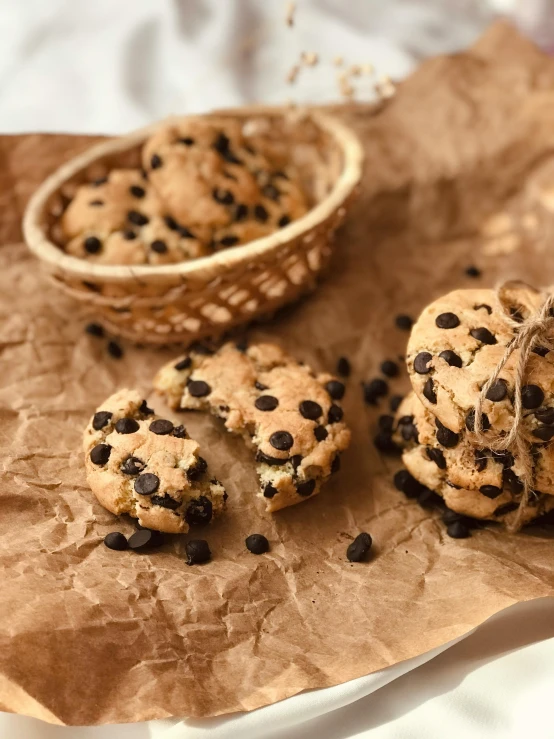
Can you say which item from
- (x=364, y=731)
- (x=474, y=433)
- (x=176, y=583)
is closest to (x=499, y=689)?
(x=364, y=731)

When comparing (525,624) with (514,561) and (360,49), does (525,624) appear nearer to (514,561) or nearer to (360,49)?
(514,561)

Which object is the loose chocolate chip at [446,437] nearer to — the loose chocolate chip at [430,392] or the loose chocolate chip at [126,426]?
the loose chocolate chip at [430,392]

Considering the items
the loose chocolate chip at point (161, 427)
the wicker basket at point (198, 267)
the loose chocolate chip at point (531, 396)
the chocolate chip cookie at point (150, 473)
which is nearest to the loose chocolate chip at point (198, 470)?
the chocolate chip cookie at point (150, 473)

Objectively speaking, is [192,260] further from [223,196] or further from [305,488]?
[305,488]

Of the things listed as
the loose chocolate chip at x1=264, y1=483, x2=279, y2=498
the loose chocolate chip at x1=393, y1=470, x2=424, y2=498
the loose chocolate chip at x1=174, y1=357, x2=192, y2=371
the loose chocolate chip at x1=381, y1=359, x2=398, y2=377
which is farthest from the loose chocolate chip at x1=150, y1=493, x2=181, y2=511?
the loose chocolate chip at x1=381, y1=359, x2=398, y2=377

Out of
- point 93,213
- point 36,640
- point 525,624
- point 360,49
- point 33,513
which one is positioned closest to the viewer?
point 36,640

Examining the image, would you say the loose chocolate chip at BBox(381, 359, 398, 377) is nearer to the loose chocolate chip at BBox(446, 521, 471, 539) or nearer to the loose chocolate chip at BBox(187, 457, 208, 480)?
the loose chocolate chip at BBox(446, 521, 471, 539)
